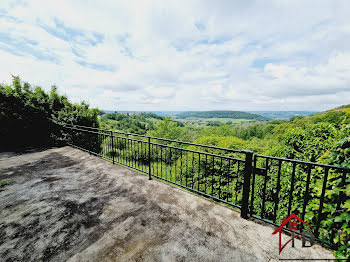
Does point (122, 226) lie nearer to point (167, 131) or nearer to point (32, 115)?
point (32, 115)

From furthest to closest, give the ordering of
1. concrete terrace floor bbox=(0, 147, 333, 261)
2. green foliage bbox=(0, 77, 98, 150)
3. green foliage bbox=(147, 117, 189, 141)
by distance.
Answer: green foliage bbox=(147, 117, 189, 141), green foliage bbox=(0, 77, 98, 150), concrete terrace floor bbox=(0, 147, 333, 261)

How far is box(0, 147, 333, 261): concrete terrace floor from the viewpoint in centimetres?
183

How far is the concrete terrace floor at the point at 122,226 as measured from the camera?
1835mm

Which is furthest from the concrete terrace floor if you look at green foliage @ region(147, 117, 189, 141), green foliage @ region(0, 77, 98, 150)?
green foliage @ region(147, 117, 189, 141)

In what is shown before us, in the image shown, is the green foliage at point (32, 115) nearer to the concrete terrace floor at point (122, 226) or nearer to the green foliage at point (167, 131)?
the concrete terrace floor at point (122, 226)

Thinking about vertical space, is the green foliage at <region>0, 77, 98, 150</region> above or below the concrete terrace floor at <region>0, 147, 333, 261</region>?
above

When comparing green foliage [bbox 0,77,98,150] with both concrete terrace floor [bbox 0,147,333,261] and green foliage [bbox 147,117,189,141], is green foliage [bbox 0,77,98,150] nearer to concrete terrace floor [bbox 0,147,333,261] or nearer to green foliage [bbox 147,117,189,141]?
concrete terrace floor [bbox 0,147,333,261]

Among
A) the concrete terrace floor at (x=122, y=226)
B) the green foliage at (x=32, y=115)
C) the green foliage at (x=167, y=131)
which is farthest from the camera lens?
the green foliage at (x=167, y=131)

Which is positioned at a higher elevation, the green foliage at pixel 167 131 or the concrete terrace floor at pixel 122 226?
the concrete terrace floor at pixel 122 226

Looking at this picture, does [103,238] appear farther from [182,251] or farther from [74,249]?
[182,251]

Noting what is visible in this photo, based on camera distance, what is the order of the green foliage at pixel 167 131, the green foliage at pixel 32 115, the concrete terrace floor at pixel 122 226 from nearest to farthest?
the concrete terrace floor at pixel 122 226 < the green foliage at pixel 32 115 < the green foliage at pixel 167 131

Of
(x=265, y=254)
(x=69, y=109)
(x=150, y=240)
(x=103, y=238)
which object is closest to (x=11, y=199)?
(x=103, y=238)

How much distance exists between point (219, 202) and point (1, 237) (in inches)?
136

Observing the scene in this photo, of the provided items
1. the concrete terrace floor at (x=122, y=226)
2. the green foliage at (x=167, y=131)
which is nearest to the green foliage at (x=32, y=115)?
the concrete terrace floor at (x=122, y=226)
